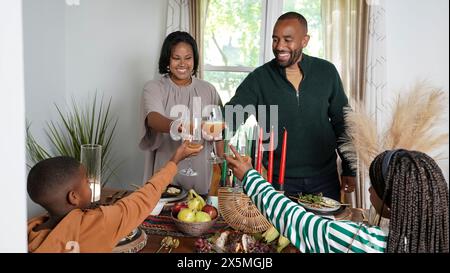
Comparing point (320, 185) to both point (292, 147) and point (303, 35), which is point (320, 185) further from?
point (303, 35)

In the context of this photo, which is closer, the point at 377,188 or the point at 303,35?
the point at 377,188

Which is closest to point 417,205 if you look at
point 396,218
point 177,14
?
point 396,218

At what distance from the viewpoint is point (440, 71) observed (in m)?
0.70

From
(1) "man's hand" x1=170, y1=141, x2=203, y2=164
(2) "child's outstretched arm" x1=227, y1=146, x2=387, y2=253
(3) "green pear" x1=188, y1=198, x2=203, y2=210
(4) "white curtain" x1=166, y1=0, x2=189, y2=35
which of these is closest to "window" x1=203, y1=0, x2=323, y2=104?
(4) "white curtain" x1=166, y1=0, x2=189, y2=35

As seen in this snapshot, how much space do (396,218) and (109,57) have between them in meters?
1.93

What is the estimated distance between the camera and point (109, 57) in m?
2.21

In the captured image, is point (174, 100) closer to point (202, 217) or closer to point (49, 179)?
point (202, 217)

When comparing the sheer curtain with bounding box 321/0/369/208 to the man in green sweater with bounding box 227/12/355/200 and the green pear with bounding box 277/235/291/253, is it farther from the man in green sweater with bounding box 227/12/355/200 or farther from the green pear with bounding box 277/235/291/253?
the green pear with bounding box 277/235/291/253

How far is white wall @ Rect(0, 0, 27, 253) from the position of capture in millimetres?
519

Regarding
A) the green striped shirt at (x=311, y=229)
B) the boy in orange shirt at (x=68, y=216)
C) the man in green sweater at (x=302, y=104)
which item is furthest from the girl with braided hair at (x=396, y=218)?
the man in green sweater at (x=302, y=104)
